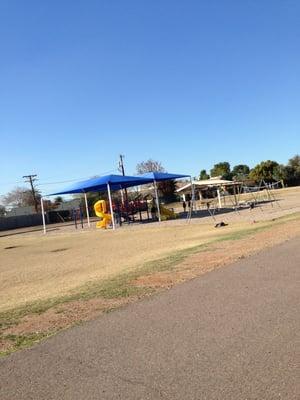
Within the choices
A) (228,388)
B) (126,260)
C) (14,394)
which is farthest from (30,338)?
(126,260)

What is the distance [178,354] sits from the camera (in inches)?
205

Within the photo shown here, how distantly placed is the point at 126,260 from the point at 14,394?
35.9 feet

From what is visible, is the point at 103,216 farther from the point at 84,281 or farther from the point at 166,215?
the point at 84,281

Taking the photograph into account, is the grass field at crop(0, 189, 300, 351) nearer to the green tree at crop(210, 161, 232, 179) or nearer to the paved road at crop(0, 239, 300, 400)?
the paved road at crop(0, 239, 300, 400)

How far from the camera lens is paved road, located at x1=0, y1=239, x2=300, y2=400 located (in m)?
4.39

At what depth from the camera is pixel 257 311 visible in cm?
659

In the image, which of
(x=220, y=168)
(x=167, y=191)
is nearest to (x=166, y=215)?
(x=167, y=191)

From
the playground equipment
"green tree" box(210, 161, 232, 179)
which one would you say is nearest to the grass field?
the playground equipment

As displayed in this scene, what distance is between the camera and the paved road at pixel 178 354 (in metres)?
4.39

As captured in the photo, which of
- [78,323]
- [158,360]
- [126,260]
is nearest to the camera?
[158,360]

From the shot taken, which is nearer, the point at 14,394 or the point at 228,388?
the point at 228,388

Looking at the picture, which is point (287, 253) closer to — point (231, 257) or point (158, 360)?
point (231, 257)

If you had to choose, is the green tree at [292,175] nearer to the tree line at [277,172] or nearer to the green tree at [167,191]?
the tree line at [277,172]

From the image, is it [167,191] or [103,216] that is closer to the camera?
[103,216]
